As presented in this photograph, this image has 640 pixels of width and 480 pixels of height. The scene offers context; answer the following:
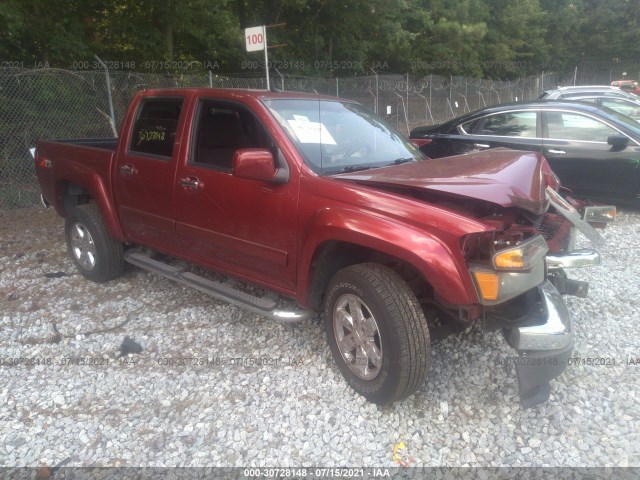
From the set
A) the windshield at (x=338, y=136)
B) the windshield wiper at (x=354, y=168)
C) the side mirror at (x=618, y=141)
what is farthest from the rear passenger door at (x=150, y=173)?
the side mirror at (x=618, y=141)

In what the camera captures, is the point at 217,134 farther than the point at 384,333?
Yes

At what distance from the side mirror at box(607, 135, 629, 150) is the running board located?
5114mm

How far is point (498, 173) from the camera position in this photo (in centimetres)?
296

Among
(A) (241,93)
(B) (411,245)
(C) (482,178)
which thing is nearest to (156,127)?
(A) (241,93)

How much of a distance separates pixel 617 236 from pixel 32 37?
10.9m

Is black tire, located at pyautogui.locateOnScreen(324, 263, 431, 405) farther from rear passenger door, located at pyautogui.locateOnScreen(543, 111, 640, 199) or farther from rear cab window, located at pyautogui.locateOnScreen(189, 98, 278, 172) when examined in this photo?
rear passenger door, located at pyautogui.locateOnScreen(543, 111, 640, 199)

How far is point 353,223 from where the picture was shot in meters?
2.82

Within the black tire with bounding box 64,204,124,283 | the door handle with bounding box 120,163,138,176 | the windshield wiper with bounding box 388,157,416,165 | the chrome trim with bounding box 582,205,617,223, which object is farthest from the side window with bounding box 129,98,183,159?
the chrome trim with bounding box 582,205,617,223

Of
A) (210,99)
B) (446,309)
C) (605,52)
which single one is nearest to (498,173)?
(446,309)

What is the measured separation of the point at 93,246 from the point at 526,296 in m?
3.94

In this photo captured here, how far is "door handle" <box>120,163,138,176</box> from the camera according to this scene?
4266 millimetres

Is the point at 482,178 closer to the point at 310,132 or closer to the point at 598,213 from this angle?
the point at 310,132

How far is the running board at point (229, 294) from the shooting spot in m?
3.25

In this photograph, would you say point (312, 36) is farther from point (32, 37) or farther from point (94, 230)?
point (94, 230)
